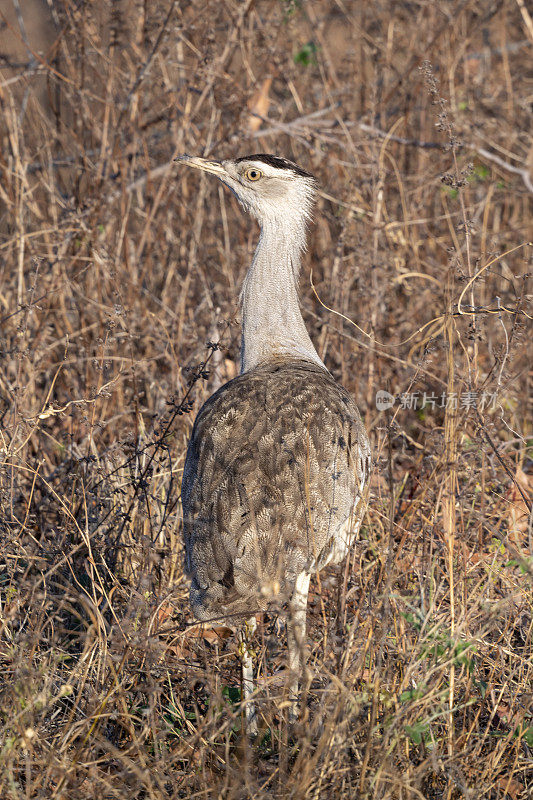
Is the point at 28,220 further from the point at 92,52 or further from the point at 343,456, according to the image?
the point at 343,456

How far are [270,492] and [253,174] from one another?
1549mm

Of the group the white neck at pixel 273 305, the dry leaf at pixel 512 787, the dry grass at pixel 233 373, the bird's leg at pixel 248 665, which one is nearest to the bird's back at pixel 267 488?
the dry grass at pixel 233 373

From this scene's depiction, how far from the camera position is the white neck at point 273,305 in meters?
3.54

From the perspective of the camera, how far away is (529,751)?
259 cm

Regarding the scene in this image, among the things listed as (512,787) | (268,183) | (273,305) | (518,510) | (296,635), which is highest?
(268,183)

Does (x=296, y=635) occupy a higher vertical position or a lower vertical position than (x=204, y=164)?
lower

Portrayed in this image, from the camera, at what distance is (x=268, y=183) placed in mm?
3703

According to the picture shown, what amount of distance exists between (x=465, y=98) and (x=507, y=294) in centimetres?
149

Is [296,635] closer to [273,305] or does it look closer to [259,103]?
[273,305]

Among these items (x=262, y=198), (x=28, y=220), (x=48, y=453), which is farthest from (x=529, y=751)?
(x=28, y=220)
